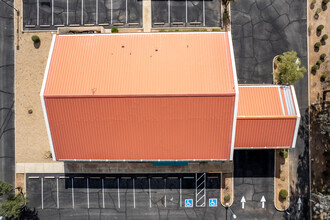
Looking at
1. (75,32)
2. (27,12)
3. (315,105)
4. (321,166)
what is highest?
(27,12)

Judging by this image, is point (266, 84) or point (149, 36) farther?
point (266, 84)

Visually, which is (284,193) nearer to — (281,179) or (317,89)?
(281,179)

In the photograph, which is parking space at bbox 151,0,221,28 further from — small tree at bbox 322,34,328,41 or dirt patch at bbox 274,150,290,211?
dirt patch at bbox 274,150,290,211

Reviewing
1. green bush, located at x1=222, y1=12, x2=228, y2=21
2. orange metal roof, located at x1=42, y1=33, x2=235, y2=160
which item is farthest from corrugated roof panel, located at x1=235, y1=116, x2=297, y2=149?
green bush, located at x1=222, y1=12, x2=228, y2=21

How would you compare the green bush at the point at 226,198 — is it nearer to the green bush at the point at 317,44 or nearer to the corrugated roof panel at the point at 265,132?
the corrugated roof panel at the point at 265,132

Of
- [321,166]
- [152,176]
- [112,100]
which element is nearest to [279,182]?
[321,166]

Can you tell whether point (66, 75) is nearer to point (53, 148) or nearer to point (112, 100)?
point (112, 100)

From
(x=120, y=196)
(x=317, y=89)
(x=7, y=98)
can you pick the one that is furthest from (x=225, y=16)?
(x=7, y=98)
